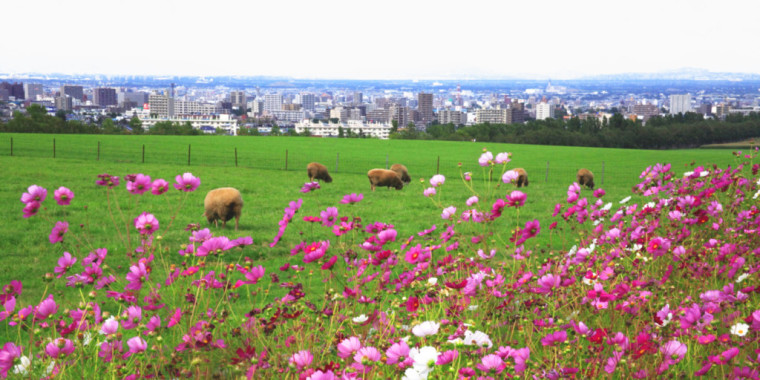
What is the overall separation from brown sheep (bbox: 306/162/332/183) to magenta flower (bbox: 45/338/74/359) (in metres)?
26.2

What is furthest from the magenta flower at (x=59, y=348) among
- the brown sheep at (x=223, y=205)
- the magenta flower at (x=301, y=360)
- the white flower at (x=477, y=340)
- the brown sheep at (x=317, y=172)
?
the brown sheep at (x=317, y=172)

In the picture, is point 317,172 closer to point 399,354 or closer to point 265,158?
point 265,158

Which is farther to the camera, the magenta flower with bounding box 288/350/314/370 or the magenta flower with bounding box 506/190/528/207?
the magenta flower with bounding box 506/190/528/207

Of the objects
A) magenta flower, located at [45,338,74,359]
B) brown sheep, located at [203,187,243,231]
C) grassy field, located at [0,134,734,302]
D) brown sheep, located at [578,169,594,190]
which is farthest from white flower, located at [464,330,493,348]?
brown sheep, located at [578,169,594,190]

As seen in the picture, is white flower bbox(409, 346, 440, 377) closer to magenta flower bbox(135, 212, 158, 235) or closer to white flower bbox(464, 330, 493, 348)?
white flower bbox(464, 330, 493, 348)

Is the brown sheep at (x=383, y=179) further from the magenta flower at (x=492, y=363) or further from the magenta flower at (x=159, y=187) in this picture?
the magenta flower at (x=492, y=363)

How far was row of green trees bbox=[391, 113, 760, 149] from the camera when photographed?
85.2m

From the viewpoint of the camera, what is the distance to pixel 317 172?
29594mm

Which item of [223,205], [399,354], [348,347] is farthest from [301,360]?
[223,205]

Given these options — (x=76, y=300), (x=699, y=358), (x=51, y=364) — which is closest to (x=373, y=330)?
(x=51, y=364)

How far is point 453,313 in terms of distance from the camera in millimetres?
4004


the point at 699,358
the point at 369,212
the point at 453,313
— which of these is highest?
the point at 453,313

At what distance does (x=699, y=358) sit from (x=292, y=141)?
63862 millimetres

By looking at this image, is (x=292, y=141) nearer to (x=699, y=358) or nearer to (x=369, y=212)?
(x=369, y=212)
